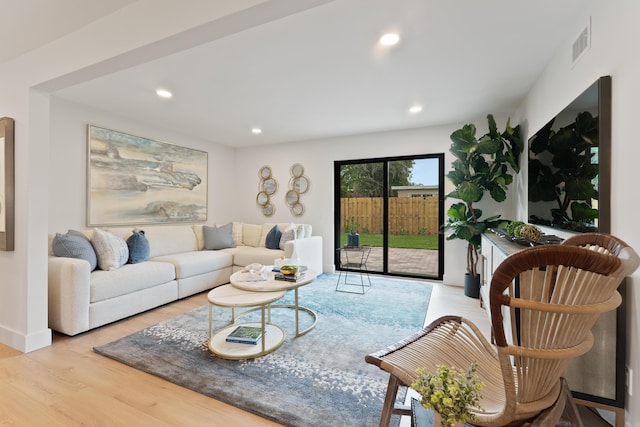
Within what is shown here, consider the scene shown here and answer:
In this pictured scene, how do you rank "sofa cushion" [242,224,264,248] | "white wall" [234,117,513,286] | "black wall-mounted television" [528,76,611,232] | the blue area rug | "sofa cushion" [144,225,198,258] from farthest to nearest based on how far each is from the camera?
"sofa cushion" [242,224,264,248] < "white wall" [234,117,513,286] < "sofa cushion" [144,225,198,258] < the blue area rug < "black wall-mounted television" [528,76,611,232]

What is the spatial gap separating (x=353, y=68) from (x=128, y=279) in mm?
3031

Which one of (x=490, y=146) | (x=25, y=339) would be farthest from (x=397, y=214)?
(x=25, y=339)

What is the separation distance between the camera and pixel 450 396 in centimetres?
78

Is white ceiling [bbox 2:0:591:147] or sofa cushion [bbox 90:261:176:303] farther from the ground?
white ceiling [bbox 2:0:591:147]

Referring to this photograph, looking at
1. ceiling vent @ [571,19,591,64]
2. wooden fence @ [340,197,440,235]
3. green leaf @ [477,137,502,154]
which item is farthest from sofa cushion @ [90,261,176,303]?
ceiling vent @ [571,19,591,64]

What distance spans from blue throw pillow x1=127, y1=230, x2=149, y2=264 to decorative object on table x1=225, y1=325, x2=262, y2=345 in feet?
5.67

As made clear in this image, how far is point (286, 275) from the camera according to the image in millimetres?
2596

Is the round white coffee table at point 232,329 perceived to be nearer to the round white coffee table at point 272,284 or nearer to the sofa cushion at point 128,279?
the round white coffee table at point 272,284

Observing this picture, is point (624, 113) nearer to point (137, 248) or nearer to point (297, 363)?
point (297, 363)

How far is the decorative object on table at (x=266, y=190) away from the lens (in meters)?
5.51

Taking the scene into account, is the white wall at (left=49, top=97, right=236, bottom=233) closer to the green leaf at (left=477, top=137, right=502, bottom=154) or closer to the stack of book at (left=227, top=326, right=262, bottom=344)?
the stack of book at (left=227, top=326, right=262, bottom=344)

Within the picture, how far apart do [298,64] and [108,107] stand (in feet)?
8.79

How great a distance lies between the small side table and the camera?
3986 mm

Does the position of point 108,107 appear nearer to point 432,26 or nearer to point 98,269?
point 98,269
